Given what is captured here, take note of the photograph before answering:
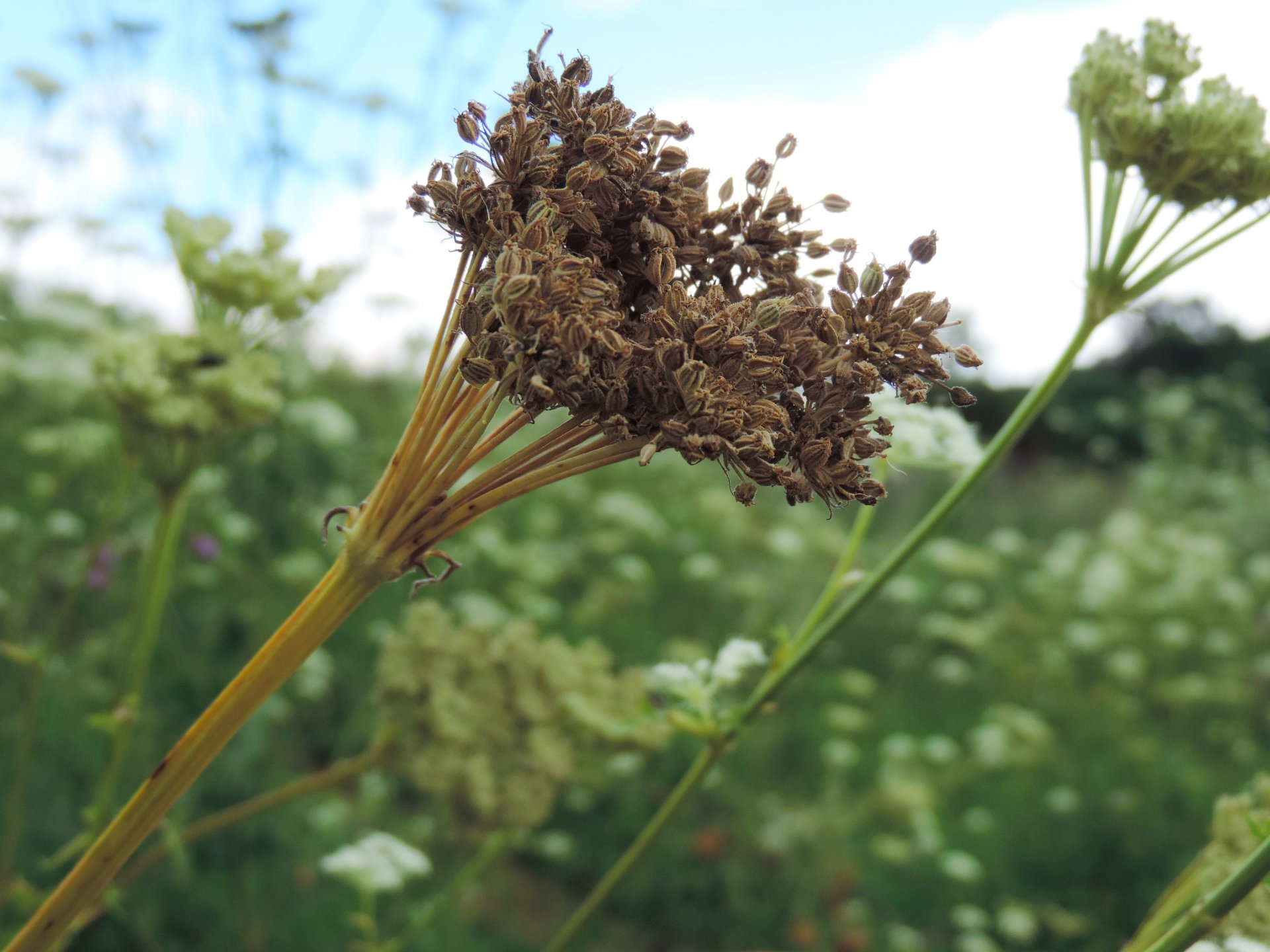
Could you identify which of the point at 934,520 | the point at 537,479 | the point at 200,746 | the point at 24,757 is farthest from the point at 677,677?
the point at 24,757

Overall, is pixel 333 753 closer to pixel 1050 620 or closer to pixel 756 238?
pixel 756 238

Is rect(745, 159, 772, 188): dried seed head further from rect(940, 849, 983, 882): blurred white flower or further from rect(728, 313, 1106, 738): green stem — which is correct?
rect(940, 849, 983, 882): blurred white flower

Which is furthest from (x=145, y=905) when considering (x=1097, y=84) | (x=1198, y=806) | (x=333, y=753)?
(x=1198, y=806)

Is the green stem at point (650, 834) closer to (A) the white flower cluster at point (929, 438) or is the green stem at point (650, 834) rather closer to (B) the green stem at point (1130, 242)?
(A) the white flower cluster at point (929, 438)

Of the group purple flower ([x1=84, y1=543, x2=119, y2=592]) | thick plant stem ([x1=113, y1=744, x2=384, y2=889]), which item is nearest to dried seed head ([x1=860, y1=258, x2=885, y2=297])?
thick plant stem ([x1=113, y1=744, x2=384, y2=889])

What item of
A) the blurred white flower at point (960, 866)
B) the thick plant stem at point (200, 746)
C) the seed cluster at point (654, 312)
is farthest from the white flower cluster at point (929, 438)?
the blurred white flower at point (960, 866)
